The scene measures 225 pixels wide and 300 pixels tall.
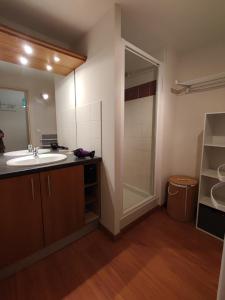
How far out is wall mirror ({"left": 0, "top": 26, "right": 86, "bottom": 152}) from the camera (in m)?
1.49

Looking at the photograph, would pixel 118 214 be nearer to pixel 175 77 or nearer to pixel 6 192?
pixel 6 192

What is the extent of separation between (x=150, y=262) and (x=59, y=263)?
0.84 m

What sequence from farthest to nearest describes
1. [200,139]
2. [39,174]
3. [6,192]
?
1. [200,139]
2. [39,174]
3. [6,192]

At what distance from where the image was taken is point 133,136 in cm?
268

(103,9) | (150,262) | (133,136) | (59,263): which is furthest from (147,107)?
(59,263)

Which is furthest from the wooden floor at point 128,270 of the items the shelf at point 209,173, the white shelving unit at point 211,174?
the shelf at point 209,173

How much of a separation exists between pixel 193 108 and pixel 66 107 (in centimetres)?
179

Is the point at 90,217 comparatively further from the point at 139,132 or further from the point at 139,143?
the point at 139,132

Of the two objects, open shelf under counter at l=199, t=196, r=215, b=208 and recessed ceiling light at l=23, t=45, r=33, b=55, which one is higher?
recessed ceiling light at l=23, t=45, r=33, b=55

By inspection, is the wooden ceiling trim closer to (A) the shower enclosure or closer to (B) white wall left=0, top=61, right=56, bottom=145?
(B) white wall left=0, top=61, right=56, bottom=145

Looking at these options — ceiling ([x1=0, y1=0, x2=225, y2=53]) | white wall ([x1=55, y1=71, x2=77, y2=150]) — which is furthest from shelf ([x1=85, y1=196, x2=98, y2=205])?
ceiling ([x1=0, y1=0, x2=225, y2=53])

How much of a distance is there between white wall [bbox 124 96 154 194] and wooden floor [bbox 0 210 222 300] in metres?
0.83

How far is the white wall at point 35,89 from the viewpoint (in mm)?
1624

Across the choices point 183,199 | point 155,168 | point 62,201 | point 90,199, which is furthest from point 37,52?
point 183,199
